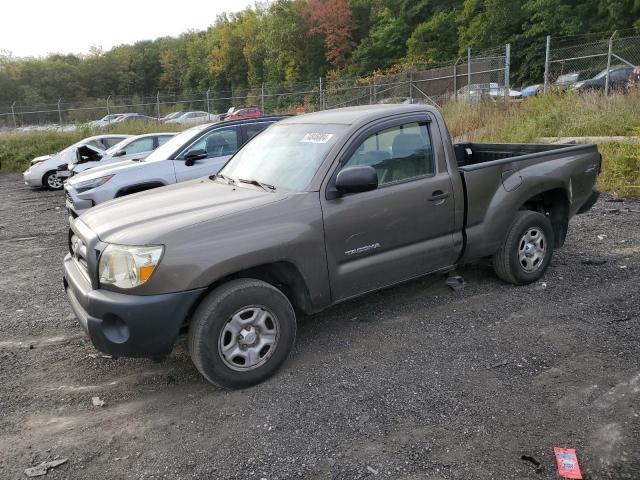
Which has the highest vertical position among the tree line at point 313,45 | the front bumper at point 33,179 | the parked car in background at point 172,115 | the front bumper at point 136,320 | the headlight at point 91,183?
the tree line at point 313,45

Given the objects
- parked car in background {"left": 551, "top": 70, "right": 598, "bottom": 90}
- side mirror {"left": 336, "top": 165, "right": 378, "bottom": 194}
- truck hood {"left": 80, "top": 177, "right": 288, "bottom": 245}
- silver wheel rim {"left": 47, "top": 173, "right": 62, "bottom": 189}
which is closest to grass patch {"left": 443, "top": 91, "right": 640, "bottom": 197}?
parked car in background {"left": 551, "top": 70, "right": 598, "bottom": 90}

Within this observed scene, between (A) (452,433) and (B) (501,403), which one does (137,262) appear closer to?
(A) (452,433)

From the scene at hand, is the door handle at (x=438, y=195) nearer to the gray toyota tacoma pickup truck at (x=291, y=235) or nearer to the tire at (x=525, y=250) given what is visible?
the gray toyota tacoma pickup truck at (x=291, y=235)

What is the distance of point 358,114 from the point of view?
4.31m

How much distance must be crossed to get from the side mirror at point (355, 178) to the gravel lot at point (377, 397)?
1.28 meters

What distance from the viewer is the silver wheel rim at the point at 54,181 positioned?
15.2 meters

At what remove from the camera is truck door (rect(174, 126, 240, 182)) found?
26.6 ft

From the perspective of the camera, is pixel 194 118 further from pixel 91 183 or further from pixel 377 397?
pixel 377 397

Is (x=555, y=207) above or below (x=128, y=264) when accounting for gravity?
below

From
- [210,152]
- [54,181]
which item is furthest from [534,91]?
[54,181]

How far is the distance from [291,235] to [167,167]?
497 centimetres

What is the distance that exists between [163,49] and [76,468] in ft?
304

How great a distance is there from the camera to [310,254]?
3734 millimetres

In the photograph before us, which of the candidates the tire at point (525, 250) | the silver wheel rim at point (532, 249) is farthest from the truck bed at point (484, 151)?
the silver wheel rim at point (532, 249)
